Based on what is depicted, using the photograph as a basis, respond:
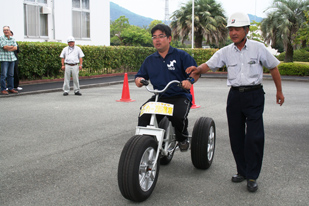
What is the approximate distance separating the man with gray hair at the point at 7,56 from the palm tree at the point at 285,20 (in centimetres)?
2363

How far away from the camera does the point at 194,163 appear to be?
4.74 meters

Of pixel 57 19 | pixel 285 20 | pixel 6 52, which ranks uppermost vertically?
pixel 285 20

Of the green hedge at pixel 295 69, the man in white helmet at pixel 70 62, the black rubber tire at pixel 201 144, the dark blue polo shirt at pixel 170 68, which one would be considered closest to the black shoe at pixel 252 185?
the black rubber tire at pixel 201 144

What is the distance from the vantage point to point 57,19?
74.5 feet

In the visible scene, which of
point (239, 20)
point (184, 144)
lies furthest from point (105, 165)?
point (239, 20)

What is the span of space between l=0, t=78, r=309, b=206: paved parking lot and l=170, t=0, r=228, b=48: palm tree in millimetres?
26646

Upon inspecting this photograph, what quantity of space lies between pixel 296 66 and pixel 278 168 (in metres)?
22.1

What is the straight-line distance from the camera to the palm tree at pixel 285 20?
30.2 metres

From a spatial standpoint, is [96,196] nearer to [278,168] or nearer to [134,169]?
[134,169]

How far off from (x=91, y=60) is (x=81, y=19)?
565 centimetres

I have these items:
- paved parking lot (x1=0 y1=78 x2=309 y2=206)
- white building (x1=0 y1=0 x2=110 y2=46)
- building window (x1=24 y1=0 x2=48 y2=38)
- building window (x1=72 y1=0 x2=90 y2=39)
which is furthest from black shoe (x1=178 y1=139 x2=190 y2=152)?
building window (x1=72 y1=0 x2=90 y2=39)

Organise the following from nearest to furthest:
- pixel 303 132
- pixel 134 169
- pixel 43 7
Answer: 1. pixel 134 169
2. pixel 303 132
3. pixel 43 7

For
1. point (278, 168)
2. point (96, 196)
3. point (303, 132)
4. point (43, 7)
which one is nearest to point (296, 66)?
point (43, 7)

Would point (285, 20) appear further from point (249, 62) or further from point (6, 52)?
point (249, 62)
